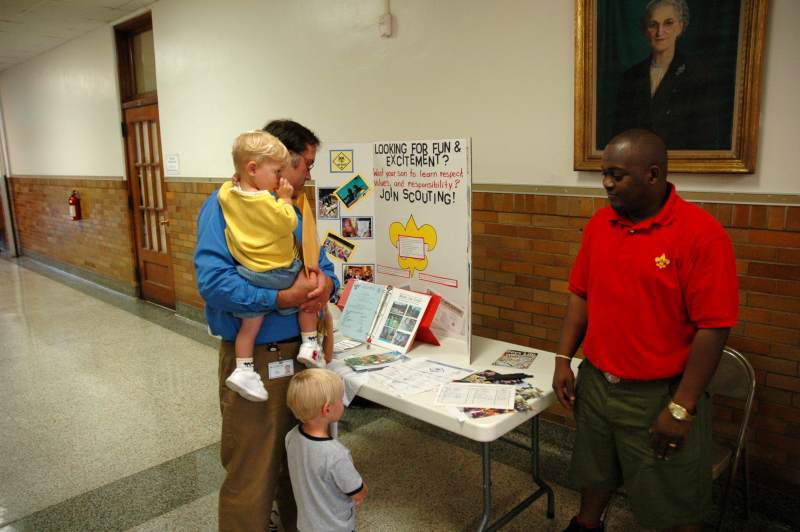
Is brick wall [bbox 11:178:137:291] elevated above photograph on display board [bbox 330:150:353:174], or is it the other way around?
photograph on display board [bbox 330:150:353:174]

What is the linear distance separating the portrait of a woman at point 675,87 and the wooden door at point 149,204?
4.90 m

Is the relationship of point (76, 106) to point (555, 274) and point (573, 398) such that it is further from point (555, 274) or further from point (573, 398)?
point (573, 398)

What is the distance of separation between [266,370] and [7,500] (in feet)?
5.83

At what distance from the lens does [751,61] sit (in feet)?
7.17

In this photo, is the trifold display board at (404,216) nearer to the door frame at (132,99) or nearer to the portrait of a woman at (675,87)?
the portrait of a woman at (675,87)

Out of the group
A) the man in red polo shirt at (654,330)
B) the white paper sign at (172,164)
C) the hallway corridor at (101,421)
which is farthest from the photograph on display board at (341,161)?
the white paper sign at (172,164)

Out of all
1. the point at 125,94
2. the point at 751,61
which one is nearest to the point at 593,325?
the point at 751,61

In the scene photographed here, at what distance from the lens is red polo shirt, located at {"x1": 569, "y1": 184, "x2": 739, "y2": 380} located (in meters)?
1.59

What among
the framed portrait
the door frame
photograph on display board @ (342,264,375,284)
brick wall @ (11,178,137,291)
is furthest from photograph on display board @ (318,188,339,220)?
brick wall @ (11,178,137,291)

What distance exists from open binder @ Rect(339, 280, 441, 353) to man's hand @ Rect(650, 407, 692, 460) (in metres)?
1.04

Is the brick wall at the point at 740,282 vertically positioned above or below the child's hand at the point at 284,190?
below

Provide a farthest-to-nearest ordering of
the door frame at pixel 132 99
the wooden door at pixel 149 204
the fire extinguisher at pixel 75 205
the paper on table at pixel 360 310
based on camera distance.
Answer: the fire extinguisher at pixel 75 205, the wooden door at pixel 149 204, the door frame at pixel 132 99, the paper on table at pixel 360 310

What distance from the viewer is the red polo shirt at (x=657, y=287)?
5.23 ft

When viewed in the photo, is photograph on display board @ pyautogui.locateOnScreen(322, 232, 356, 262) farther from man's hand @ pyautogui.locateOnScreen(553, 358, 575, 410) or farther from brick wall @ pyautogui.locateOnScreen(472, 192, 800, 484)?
man's hand @ pyautogui.locateOnScreen(553, 358, 575, 410)
